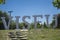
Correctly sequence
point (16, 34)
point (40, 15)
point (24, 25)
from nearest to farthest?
point (40, 15), point (16, 34), point (24, 25)

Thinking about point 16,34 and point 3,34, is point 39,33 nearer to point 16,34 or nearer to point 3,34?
point 16,34

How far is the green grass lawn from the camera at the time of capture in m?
6.78

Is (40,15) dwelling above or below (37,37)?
above

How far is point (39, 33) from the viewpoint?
278 inches

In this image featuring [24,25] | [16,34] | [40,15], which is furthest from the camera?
[24,25]

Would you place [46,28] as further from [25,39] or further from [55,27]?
[25,39]

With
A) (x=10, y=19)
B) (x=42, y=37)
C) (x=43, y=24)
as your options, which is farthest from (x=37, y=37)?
(x=10, y=19)

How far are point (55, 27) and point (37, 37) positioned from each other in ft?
3.27

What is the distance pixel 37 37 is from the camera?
682cm

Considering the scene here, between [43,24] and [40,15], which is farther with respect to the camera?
[43,24]

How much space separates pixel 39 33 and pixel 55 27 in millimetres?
774

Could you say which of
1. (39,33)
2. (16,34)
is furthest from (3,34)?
(39,33)

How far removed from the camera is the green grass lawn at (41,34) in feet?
22.2

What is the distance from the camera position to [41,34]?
7047mm
